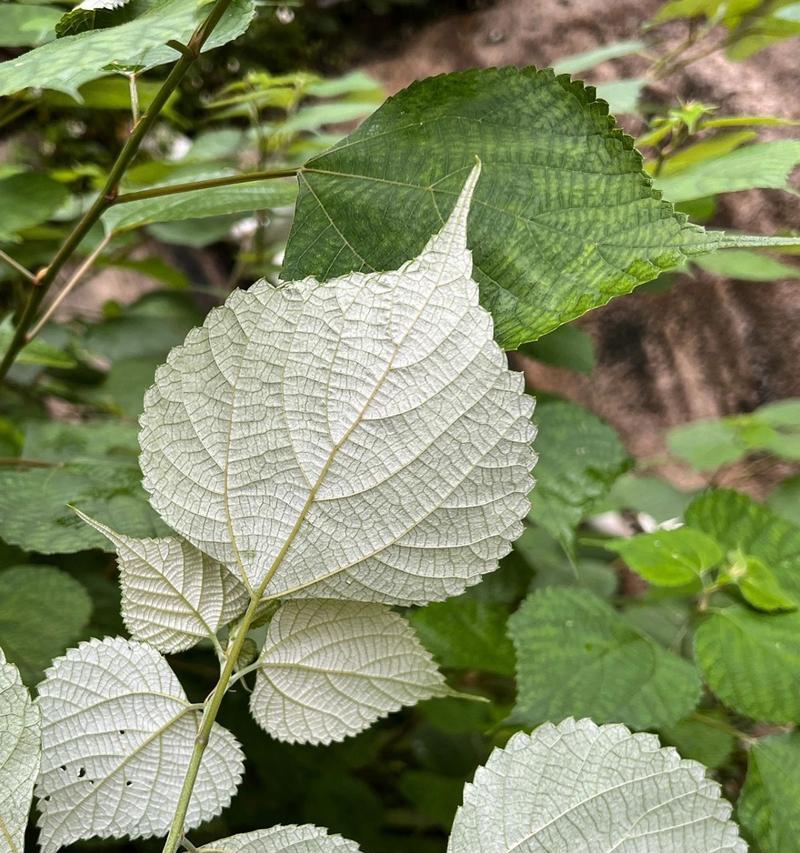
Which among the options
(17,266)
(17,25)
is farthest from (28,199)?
(17,266)

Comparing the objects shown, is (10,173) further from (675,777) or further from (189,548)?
(675,777)

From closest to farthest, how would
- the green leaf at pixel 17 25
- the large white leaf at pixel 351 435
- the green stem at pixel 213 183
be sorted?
the large white leaf at pixel 351 435, the green stem at pixel 213 183, the green leaf at pixel 17 25

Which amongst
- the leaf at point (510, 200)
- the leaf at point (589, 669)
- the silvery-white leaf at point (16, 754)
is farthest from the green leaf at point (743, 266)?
the silvery-white leaf at point (16, 754)

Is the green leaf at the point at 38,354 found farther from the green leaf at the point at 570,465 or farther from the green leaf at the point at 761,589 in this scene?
the green leaf at the point at 761,589

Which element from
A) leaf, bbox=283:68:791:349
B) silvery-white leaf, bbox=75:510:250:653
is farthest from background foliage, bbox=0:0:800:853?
silvery-white leaf, bbox=75:510:250:653

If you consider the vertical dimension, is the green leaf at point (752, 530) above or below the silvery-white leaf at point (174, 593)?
below

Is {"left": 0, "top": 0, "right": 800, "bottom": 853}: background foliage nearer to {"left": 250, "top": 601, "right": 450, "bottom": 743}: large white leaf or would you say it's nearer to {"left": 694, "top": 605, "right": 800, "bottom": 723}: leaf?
{"left": 694, "top": 605, "right": 800, "bottom": 723}: leaf
